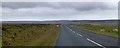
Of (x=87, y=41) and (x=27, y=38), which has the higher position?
(x=87, y=41)

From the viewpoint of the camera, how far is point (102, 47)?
1661 centimetres

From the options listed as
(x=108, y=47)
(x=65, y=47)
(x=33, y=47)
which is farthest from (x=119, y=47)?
(x=33, y=47)

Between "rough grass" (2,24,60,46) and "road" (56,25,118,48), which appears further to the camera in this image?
"rough grass" (2,24,60,46)

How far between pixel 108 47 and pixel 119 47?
77 cm

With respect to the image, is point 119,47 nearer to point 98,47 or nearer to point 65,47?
point 98,47

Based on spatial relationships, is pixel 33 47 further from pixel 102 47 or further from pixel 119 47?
pixel 119 47

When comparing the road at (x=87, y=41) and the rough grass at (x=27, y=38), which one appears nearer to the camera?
the road at (x=87, y=41)

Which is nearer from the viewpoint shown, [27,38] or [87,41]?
[87,41]

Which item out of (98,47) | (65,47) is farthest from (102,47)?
(65,47)

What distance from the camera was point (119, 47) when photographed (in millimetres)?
15969

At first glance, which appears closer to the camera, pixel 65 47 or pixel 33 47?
pixel 65 47

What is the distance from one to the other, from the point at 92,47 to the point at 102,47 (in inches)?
25.8

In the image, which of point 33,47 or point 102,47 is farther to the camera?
point 33,47

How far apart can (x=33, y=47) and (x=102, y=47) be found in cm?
479
